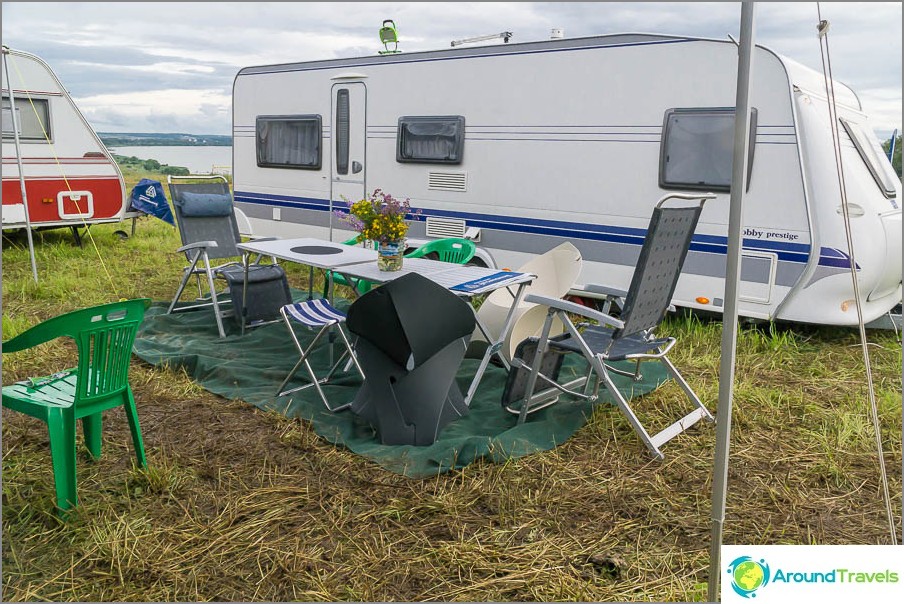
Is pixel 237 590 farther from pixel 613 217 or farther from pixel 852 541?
pixel 613 217

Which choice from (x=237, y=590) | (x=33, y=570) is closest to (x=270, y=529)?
(x=237, y=590)

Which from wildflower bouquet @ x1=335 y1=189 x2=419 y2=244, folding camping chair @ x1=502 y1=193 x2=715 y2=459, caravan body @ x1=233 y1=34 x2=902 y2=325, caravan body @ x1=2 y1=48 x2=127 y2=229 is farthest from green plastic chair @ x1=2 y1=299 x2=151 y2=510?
caravan body @ x1=2 y1=48 x2=127 y2=229

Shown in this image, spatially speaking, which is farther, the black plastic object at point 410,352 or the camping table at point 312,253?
the camping table at point 312,253

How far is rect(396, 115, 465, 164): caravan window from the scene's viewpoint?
635cm

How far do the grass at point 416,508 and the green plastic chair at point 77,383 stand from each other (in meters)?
0.23

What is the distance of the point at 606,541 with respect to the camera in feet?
9.06

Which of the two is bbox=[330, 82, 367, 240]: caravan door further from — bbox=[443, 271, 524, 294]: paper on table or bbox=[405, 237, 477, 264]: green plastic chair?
bbox=[443, 271, 524, 294]: paper on table

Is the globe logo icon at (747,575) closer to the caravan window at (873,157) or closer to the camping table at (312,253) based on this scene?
the camping table at (312,253)

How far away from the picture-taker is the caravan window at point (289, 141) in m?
7.43

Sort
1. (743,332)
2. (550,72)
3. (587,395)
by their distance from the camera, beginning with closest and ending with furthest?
1. (587,395)
2. (743,332)
3. (550,72)

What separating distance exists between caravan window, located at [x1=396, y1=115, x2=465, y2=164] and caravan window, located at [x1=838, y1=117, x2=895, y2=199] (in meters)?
2.88

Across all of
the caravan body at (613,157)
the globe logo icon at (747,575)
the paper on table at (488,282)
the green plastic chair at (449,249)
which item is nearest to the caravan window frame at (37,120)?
the caravan body at (613,157)

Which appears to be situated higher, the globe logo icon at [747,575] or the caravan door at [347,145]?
the caravan door at [347,145]

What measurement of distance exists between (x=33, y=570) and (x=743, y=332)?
4.53m
